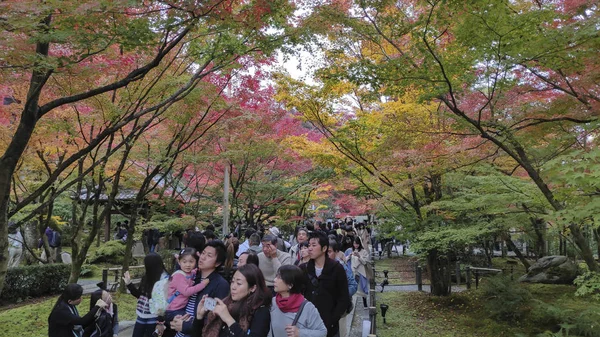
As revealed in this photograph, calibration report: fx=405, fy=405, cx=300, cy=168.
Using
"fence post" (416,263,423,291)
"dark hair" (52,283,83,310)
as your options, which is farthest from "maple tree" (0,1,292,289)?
"fence post" (416,263,423,291)

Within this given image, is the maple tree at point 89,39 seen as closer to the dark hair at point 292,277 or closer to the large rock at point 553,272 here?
the dark hair at point 292,277

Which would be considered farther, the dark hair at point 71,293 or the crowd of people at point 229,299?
the dark hair at point 71,293

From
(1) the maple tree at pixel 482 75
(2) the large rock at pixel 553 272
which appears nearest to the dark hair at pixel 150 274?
(1) the maple tree at pixel 482 75

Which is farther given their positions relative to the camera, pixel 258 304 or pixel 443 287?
pixel 443 287

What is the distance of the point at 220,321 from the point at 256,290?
1.10 feet

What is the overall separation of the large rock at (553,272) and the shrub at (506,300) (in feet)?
11.8

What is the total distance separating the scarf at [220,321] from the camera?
2.92 m

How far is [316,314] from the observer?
311 centimetres

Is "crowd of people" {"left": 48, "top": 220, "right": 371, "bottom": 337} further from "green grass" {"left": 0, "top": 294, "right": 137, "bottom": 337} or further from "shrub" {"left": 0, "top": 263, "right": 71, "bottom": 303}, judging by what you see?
"shrub" {"left": 0, "top": 263, "right": 71, "bottom": 303}

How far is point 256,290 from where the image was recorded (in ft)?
9.84

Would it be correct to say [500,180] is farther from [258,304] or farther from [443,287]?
[258,304]

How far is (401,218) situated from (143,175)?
26.2 feet

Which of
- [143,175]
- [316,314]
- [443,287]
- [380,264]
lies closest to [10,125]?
[143,175]

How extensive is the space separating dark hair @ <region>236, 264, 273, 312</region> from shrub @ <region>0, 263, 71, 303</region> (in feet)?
33.2
